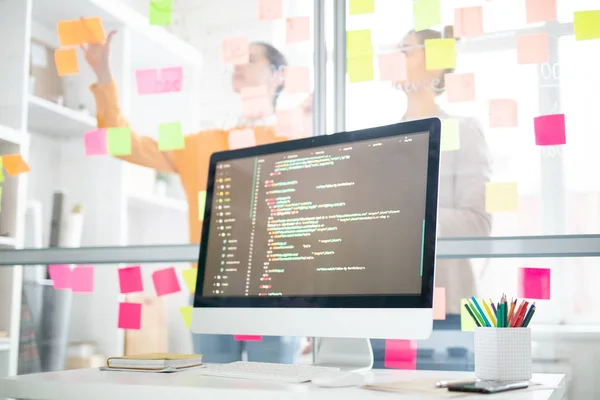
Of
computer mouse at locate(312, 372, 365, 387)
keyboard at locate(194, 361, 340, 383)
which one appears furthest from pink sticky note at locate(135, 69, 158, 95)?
computer mouse at locate(312, 372, 365, 387)

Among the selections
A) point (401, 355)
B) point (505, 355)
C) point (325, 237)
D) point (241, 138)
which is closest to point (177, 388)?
point (325, 237)

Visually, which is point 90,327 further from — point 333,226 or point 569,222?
point 569,222

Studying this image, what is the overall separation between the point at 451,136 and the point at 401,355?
2.00 ft

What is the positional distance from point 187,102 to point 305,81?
1.26 feet

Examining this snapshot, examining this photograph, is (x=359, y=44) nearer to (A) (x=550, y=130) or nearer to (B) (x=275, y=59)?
(B) (x=275, y=59)

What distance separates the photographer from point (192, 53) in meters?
2.25

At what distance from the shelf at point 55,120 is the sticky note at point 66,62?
0.12 m

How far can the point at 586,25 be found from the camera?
1.88 m

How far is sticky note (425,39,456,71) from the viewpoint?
198 centimetres

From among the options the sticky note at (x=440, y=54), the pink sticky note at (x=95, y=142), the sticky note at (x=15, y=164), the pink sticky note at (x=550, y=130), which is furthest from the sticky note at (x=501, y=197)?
the sticky note at (x=15, y=164)

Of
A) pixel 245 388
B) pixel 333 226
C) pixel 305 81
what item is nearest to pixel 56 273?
pixel 305 81

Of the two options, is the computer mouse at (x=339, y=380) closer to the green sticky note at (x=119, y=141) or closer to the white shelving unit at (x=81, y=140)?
the white shelving unit at (x=81, y=140)

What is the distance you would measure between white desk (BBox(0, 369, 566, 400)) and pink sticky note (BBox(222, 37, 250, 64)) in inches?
43.4

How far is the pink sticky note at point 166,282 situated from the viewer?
2.15 metres
